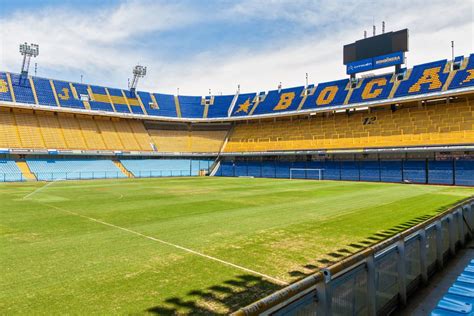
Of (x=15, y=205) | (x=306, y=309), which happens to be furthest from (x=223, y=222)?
(x=15, y=205)

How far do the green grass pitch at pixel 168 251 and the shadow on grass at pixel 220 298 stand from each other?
19 mm

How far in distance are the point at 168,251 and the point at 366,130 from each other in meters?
41.4

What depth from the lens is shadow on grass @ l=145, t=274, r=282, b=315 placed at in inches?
218

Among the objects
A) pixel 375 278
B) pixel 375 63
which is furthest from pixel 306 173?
pixel 375 278

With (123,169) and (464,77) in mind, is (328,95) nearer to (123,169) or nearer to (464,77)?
(464,77)

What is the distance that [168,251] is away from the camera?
9.14m

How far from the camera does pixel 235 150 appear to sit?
186 ft

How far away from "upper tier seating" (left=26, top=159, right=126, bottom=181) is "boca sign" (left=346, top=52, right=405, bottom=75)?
39.0 metres

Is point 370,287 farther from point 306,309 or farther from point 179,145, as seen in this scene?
point 179,145

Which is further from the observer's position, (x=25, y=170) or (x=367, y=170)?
(x=367, y=170)

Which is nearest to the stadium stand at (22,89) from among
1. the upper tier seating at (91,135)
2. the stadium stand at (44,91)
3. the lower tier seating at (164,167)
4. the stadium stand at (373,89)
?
the stadium stand at (44,91)

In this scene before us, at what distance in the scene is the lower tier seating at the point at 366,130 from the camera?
123 ft

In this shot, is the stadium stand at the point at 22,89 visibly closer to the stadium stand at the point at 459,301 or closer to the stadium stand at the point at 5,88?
the stadium stand at the point at 5,88

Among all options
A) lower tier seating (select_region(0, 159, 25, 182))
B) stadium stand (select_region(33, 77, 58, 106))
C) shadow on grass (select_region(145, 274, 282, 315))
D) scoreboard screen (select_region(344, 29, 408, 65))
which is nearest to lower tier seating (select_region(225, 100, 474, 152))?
scoreboard screen (select_region(344, 29, 408, 65))
